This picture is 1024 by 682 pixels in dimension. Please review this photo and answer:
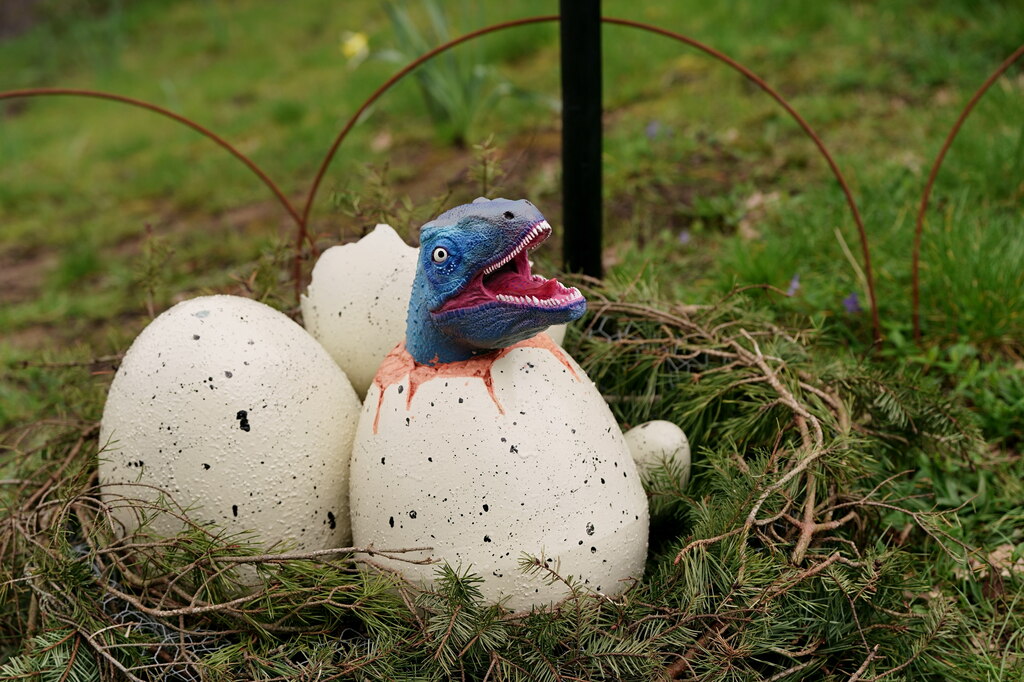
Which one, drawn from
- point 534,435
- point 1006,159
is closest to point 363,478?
point 534,435

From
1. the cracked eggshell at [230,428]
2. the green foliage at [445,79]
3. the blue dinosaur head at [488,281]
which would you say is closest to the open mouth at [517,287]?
the blue dinosaur head at [488,281]

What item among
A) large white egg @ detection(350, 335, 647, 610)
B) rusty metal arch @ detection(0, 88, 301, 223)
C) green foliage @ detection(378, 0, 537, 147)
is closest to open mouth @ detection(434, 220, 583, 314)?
large white egg @ detection(350, 335, 647, 610)

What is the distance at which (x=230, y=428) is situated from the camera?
1753 mm

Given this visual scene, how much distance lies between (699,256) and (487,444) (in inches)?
72.7

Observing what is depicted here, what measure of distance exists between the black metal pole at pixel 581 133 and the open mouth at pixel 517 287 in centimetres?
69

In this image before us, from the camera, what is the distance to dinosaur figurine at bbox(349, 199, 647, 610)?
64.6 inches

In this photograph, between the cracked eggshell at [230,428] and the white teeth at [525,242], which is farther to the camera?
the cracked eggshell at [230,428]

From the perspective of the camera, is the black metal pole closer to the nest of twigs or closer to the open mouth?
the nest of twigs

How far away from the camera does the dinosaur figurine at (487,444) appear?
5.38ft

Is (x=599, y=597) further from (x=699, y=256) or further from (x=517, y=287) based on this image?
(x=699, y=256)

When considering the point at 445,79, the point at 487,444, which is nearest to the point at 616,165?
the point at 445,79

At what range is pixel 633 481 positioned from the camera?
6.05 feet

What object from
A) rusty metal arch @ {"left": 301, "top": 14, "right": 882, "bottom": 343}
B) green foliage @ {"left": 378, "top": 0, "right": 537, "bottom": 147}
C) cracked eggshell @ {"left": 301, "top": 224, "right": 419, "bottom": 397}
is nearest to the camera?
cracked eggshell @ {"left": 301, "top": 224, "right": 419, "bottom": 397}

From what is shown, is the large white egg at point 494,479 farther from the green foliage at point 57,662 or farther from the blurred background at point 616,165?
the blurred background at point 616,165
